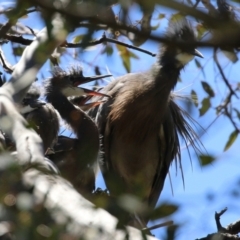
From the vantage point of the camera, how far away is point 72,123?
3496 millimetres

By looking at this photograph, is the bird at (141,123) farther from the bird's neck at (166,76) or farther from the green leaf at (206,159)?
the green leaf at (206,159)

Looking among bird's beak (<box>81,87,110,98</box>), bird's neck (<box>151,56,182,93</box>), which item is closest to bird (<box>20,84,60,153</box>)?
bird's beak (<box>81,87,110,98</box>)

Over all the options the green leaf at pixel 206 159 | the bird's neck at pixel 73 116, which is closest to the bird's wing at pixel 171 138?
the bird's neck at pixel 73 116

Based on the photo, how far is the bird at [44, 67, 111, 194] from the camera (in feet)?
9.78

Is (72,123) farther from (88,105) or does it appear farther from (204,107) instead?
(204,107)

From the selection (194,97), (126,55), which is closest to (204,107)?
(194,97)

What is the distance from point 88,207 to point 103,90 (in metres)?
2.99

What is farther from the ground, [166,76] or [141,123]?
[166,76]

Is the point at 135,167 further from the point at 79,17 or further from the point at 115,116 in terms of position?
the point at 79,17

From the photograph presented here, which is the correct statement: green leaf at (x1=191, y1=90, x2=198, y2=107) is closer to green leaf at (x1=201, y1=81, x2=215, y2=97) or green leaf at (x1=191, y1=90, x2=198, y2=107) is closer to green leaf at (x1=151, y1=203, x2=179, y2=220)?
green leaf at (x1=201, y1=81, x2=215, y2=97)

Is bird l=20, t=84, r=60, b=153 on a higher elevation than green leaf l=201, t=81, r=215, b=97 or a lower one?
lower

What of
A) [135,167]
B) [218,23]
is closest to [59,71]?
[135,167]

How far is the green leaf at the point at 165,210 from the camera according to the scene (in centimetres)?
87

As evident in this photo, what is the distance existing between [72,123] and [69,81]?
0.49 meters
